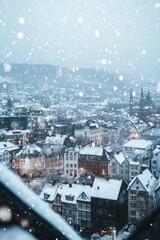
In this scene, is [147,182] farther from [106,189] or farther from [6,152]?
[6,152]

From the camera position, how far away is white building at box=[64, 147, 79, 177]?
10.6 metres

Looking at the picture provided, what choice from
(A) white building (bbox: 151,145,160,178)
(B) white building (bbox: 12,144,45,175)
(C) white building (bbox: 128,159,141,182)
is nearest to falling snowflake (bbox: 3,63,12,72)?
(B) white building (bbox: 12,144,45,175)

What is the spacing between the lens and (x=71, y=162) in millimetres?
10750

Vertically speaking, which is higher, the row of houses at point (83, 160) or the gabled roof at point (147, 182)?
the gabled roof at point (147, 182)

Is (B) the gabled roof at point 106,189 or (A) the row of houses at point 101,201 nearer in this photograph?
(A) the row of houses at point 101,201

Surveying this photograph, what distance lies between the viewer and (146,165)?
31.9ft

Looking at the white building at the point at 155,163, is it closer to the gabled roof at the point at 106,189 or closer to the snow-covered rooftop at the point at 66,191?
the gabled roof at the point at 106,189

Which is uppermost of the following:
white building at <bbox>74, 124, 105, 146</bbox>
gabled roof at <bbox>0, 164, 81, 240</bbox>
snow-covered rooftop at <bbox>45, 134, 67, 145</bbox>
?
gabled roof at <bbox>0, 164, 81, 240</bbox>

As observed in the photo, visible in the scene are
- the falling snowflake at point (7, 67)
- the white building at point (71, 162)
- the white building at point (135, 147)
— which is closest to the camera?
the white building at point (71, 162)

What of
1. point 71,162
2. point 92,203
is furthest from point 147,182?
point 71,162

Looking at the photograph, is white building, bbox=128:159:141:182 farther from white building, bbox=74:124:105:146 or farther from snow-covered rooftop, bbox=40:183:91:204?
white building, bbox=74:124:105:146

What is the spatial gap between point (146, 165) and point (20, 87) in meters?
46.3

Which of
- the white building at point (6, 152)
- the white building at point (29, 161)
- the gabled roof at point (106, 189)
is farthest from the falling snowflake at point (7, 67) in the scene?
the gabled roof at point (106, 189)

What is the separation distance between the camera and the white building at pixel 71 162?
10561 mm
